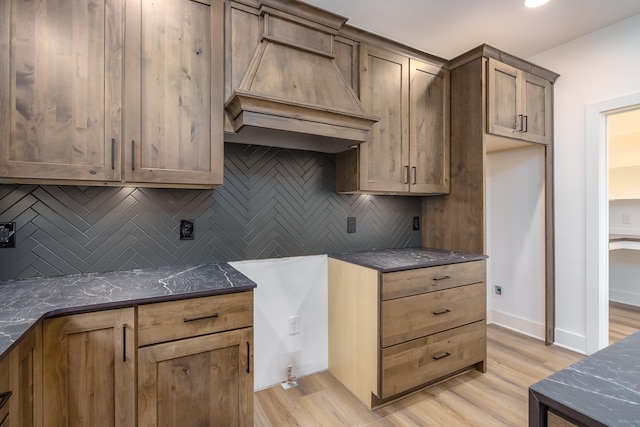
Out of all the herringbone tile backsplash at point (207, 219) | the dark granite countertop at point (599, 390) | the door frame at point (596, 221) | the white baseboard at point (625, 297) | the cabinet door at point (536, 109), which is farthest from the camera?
the white baseboard at point (625, 297)

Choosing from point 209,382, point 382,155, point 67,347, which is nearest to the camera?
point 67,347

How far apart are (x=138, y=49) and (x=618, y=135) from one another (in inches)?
207

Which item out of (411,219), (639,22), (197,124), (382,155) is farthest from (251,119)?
(639,22)

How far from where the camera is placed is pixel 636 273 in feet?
12.5

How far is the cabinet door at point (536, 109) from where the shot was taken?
2674 millimetres

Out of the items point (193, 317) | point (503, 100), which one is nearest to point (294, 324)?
point (193, 317)

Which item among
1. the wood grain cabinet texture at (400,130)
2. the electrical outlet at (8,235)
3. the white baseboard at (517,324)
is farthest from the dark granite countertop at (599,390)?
the white baseboard at (517,324)

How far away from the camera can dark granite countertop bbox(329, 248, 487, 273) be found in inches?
79.4

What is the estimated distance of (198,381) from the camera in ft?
4.72

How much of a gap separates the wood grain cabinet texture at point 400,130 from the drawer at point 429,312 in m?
0.82

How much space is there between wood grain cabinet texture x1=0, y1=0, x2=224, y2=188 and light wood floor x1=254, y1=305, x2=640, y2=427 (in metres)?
1.48

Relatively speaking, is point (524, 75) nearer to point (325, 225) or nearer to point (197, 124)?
point (325, 225)

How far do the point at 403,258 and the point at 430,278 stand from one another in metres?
0.26

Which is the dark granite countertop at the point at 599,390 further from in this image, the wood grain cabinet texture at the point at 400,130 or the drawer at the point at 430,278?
the wood grain cabinet texture at the point at 400,130
